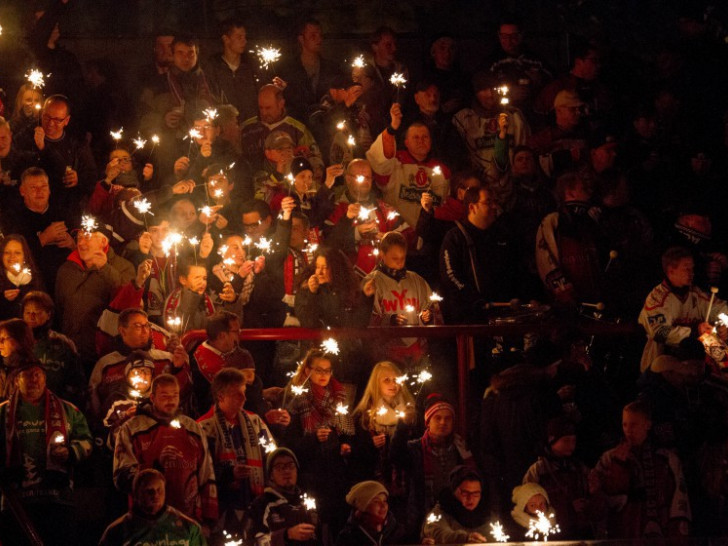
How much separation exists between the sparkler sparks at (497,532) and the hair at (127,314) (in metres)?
3.21

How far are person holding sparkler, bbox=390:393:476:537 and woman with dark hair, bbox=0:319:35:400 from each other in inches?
115

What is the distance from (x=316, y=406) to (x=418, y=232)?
250 cm

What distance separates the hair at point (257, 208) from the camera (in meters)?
11.0

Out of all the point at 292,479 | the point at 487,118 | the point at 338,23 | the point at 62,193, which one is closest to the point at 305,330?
the point at 292,479

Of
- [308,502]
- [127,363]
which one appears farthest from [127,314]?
[308,502]

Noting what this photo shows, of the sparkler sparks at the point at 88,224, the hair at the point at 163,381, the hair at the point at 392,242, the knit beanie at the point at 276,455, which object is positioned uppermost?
the sparkler sparks at the point at 88,224

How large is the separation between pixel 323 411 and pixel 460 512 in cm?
136

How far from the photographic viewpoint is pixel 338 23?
15.0 metres

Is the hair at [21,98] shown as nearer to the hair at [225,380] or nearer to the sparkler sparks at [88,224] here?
the sparkler sparks at [88,224]

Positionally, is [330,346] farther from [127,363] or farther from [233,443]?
[127,363]

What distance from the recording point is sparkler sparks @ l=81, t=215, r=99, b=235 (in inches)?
408

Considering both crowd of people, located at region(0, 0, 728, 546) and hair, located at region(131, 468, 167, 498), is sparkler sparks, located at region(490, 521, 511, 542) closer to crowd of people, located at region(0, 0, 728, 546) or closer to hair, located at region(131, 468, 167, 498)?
crowd of people, located at region(0, 0, 728, 546)

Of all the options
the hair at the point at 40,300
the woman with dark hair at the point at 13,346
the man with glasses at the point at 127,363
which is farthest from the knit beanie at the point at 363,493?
the hair at the point at 40,300

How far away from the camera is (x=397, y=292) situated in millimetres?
10633
